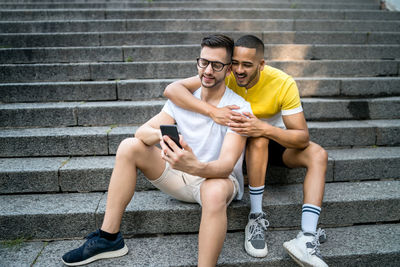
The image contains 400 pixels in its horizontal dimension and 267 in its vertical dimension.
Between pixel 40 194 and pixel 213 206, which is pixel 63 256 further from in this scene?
pixel 213 206

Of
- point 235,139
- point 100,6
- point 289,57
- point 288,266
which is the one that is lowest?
point 288,266

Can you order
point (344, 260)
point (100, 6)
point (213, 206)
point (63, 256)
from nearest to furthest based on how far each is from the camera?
point (213, 206)
point (63, 256)
point (344, 260)
point (100, 6)

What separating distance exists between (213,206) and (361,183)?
69.8 inches

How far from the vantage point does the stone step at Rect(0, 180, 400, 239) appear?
7.77ft

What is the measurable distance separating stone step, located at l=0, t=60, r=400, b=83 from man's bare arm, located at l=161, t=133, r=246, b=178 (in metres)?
2.15

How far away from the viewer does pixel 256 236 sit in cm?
224

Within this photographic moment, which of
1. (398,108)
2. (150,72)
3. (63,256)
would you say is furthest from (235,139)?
(398,108)

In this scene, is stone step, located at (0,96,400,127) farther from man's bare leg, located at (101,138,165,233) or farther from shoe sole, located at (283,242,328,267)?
shoe sole, located at (283,242,328,267)

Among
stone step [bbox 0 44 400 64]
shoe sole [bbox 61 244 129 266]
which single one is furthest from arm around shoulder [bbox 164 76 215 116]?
stone step [bbox 0 44 400 64]

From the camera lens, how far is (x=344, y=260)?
2.21 m

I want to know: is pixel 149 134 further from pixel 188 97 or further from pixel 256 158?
pixel 256 158

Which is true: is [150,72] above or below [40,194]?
above

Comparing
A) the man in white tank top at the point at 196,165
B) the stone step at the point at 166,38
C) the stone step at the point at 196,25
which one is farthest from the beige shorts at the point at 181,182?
the stone step at the point at 196,25

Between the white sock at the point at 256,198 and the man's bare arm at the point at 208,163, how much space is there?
1.21 feet
